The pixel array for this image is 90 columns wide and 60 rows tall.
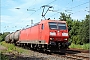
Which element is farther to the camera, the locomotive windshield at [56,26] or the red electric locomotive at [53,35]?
the locomotive windshield at [56,26]

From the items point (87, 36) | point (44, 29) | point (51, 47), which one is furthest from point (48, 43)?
point (87, 36)

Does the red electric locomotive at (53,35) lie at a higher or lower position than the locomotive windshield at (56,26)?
lower

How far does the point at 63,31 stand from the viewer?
60.5 feet

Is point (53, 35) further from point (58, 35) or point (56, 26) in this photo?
point (56, 26)

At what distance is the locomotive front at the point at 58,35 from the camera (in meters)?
17.7

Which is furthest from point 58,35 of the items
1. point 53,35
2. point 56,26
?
point 56,26

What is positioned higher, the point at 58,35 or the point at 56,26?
the point at 56,26

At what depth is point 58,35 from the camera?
707 inches

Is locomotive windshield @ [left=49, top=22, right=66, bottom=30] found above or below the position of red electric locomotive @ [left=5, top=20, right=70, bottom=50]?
above

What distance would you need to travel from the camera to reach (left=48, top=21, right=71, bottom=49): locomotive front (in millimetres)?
17734

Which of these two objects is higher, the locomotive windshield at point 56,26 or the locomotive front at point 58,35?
the locomotive windshield at point 56,26

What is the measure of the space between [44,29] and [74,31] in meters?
27.8

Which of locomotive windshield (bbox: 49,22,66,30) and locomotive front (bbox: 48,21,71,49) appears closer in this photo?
locomotive front (bbox: 48,21,71,49)

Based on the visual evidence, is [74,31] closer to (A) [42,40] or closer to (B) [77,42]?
(B) [77,42]
